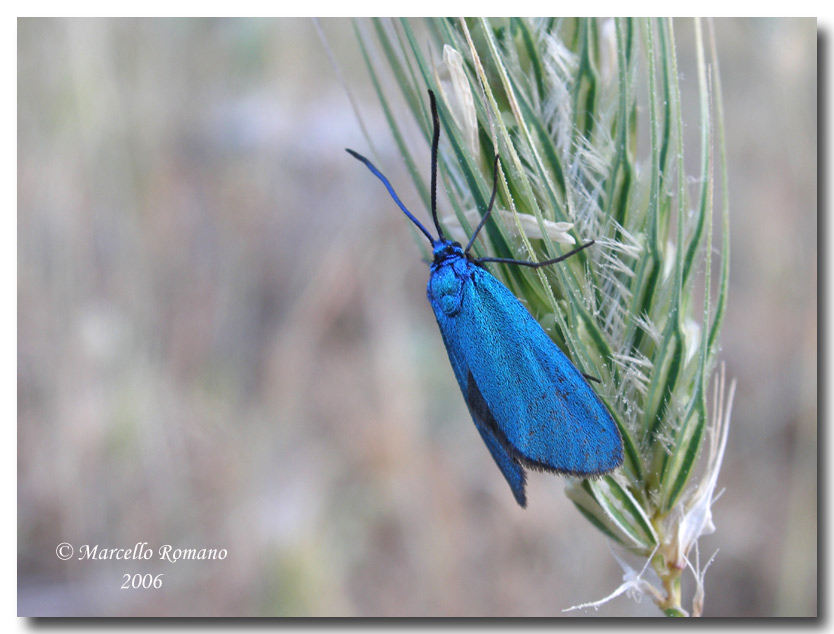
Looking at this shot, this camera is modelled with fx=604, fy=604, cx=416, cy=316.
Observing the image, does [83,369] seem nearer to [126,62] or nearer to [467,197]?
[126,62]

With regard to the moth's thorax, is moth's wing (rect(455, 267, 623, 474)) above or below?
below

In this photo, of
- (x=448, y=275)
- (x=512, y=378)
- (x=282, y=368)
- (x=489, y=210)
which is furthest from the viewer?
(x=282, y=368)

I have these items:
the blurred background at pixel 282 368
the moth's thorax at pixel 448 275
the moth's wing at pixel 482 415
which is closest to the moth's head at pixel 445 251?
the moth's thorax at pixel 448 275

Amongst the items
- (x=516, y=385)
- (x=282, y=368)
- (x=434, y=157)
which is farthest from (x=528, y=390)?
(x=282, y=368)

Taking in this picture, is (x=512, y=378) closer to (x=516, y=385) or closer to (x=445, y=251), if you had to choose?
(x=516, y=385)

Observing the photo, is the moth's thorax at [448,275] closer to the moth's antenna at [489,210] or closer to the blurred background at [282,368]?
the moth's antenna at [489,210]

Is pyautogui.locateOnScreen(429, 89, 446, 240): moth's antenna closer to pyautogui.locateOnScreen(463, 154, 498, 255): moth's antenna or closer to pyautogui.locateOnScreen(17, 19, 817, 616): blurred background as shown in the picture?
pyautogui.locateOnScreen(463, 154, 498, 255): moth's antenna

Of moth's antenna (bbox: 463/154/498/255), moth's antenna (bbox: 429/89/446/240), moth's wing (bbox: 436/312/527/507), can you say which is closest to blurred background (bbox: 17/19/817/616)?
moth's antenna (bbox: 429/89/446/240)
